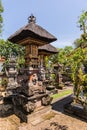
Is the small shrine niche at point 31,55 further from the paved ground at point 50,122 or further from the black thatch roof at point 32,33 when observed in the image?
the paved ground at point 50,122

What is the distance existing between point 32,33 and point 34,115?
473 cm

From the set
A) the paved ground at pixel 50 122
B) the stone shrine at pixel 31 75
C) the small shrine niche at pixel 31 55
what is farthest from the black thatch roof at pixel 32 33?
the paved ground at pixel 50 122

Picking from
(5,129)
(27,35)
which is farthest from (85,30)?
(5,129)

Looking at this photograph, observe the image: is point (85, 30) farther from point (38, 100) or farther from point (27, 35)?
point (38, 100)

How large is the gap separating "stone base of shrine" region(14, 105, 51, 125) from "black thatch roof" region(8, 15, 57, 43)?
4.39m

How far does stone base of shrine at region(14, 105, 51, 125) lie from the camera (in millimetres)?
7593

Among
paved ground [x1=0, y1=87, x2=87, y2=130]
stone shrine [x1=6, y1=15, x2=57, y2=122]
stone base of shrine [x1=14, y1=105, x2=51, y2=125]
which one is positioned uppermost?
stone shrine [x1=6, y1=15, x2=57, y2=122]

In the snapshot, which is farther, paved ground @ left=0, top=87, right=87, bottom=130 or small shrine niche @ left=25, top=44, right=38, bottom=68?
small shrine niche @ left=25, top=44, right=38, bottom=68

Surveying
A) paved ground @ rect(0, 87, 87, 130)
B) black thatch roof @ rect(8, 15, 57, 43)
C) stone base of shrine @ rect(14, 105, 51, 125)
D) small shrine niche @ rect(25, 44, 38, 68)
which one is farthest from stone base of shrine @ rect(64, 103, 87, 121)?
black thatch roof @ rect(8, 15, 57, 43)

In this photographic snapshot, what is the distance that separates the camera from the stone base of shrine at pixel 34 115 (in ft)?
24.9

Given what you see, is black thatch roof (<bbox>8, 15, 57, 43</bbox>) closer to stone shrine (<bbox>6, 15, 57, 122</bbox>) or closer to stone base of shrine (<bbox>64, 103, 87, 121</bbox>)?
stone shrine (<bbox>6, 15, 57, 122</bbox>)

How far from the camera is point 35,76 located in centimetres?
884

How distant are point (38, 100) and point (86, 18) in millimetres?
5523

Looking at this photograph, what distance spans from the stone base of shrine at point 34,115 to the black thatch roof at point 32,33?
4.39 m
